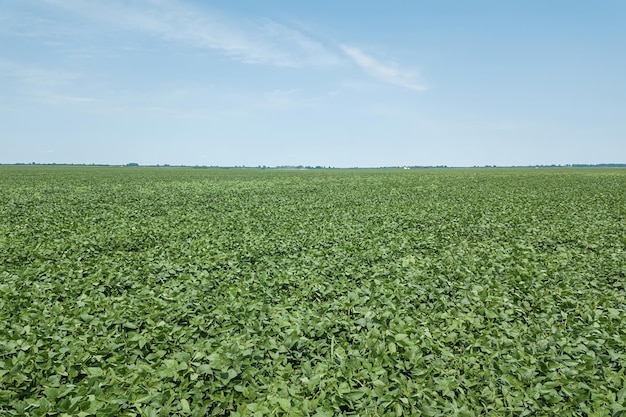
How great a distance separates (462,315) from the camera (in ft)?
20.0

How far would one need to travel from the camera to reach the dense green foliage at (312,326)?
4.09 meters

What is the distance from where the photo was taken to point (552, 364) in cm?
457

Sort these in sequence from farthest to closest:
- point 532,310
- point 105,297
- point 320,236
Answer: point 320,236 < point 105,297 < point 532,310

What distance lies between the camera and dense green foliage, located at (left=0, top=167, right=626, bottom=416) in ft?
13.4

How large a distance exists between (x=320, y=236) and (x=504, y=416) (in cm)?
966

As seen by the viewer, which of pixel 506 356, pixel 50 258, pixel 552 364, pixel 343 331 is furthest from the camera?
pixel 50 258

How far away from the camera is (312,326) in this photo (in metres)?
5.77

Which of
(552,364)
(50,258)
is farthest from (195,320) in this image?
(50,258)

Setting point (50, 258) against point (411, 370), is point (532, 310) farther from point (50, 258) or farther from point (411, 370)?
point (50, 258)

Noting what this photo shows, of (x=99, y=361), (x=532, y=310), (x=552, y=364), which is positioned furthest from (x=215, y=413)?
(x=532, y=310)

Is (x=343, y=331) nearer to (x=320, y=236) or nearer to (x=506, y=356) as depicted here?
(x=506, y=356)

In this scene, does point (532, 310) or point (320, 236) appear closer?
point (532, 310)

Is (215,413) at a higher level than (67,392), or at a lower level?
lower

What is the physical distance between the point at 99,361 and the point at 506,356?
17.6ft
